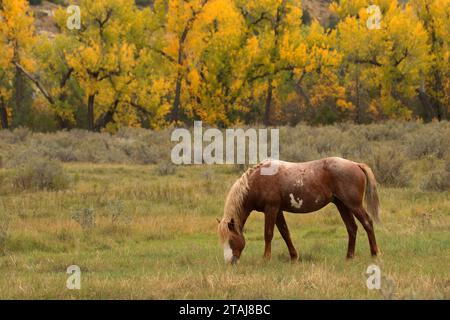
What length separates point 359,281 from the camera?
8492 millimetres

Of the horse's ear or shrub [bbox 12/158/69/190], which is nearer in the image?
the horse's ear

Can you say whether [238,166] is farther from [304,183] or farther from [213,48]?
[213,48]

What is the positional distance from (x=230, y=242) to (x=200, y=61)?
31671 mm

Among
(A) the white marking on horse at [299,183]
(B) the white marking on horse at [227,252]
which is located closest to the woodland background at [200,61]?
(A) the white marking on horse at [299,183]

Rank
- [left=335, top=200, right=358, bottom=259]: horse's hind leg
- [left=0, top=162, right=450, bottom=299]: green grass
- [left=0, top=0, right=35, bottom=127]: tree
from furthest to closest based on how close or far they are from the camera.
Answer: [left=0, top=0, right=35, bottom=127]: tree < [left=335, top=200, right=358, bottom=259]: horse's hind leg < [left=0, top=162, right=450, bottom=299]: green grass

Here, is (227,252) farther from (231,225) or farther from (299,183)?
(299,183)

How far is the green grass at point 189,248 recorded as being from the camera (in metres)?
8.22

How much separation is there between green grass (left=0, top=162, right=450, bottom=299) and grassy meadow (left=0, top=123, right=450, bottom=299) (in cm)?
2

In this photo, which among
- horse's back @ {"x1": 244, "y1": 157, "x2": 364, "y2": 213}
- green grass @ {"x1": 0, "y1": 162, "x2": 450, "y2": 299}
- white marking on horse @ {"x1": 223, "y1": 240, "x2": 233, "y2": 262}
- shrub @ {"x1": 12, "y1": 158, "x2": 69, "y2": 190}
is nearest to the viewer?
green grass @ {"x1": 0, "y1": 162, "x2": 450, "y2": 299}

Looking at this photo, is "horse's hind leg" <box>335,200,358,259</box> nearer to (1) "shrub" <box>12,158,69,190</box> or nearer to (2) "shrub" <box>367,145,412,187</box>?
(2) "shrub" <box>367,145,412,187</box>

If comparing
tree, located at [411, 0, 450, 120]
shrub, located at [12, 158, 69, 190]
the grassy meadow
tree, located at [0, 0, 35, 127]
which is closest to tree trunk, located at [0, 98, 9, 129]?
tree, located at [0, 0, 35, 127]

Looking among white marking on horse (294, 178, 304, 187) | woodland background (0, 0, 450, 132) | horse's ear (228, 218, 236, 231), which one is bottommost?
horse's ear (228, 218, 236, 231)

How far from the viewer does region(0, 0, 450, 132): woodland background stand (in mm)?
37812

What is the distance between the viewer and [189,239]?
44.3ft
